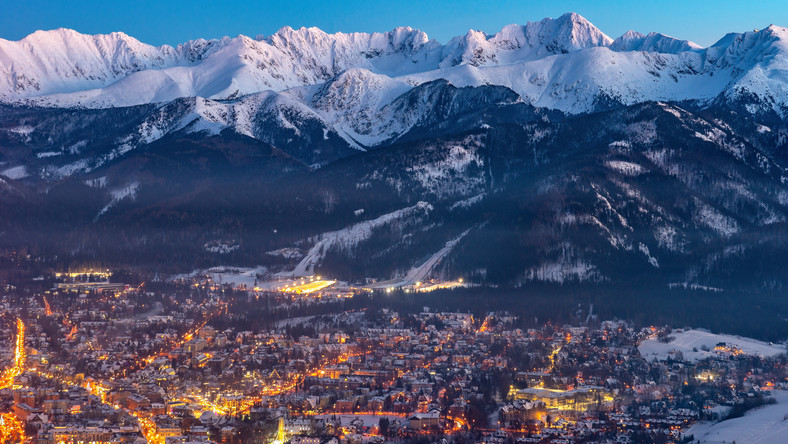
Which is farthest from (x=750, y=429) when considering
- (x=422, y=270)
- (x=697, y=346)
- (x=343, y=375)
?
(x=422, y=270)

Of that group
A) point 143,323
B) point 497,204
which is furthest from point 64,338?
point 497,204

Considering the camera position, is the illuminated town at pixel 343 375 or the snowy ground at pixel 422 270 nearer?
the illuminated town at pixel 343 375

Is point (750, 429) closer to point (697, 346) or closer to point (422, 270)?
point (697, 346)

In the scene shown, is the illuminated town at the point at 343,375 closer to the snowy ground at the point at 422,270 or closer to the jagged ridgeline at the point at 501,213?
the snowy ground at the point at 422,270

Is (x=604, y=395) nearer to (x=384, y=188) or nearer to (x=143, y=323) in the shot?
(x=143, y=323)

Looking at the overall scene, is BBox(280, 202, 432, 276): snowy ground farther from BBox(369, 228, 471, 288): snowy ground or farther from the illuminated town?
the illuminated town

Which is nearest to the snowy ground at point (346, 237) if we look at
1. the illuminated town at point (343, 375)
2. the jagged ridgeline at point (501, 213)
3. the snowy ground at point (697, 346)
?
the jagged ridgeline at point (501, 213)
